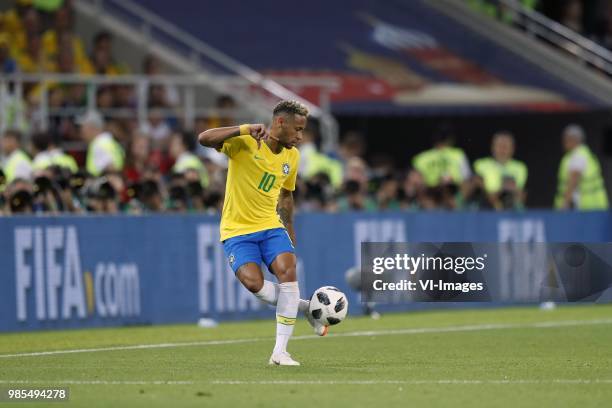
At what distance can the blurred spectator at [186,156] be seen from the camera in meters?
20.6

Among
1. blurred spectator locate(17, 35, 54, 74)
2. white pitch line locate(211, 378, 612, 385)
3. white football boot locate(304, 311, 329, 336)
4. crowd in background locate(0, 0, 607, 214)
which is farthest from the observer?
blurred spectator locate(17, 35, 54, 74)

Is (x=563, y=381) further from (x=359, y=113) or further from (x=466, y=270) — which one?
(x=359, y=113)

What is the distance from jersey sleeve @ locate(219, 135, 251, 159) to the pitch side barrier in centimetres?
270

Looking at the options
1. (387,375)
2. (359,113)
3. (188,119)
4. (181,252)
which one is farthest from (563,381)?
(359,113)

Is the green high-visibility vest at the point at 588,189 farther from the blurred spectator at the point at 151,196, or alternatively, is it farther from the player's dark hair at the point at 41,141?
the player's dark hair at the point at 41,141

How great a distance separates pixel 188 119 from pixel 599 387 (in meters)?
13.9

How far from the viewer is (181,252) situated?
1884 centimetres

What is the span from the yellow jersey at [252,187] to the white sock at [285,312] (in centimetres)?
56

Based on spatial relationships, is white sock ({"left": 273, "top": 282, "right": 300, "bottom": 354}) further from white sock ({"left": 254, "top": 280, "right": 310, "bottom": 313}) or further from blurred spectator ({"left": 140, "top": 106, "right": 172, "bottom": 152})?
blurred spectator ({"left": 140, "top": 106, "right": 172, "bottom": 152})

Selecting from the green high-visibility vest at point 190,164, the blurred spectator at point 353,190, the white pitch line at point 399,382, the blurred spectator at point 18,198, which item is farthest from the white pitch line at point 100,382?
the blurred spectator at point 353,190

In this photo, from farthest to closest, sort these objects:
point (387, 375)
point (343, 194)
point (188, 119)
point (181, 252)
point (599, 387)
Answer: point (188, 119)
point (343, 194)
point (181, 252)
point (387, 375)
point (599, 387)

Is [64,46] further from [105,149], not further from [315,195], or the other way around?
[315,195]

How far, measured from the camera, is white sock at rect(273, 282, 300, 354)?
40.7ft

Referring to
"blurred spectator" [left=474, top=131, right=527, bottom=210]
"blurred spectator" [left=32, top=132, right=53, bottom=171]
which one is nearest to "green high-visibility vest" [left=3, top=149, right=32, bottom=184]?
"blurred spectator" [left=32, top=132, right=53, bottom=171]
